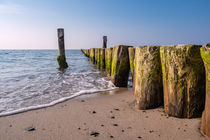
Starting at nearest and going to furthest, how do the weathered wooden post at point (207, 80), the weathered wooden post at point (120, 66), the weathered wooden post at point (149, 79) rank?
1. the weathered wooden post at point (207, 80)
2. the weathered wooden post at point (149, 79)
3. the weathered wooden post at point (120, 66)

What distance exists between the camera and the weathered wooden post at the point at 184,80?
2158 millimetres

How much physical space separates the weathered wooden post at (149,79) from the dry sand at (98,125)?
187 mm

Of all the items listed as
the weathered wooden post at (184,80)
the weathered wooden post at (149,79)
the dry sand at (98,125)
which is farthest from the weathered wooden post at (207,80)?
the weathered wooden post at (149,79)

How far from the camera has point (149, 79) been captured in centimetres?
278

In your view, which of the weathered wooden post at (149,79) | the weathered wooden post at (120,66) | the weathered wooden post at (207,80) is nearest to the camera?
the weathered wooden post at (207,80)

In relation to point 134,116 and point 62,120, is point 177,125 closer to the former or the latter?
point 134,116

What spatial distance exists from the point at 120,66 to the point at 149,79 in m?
2.31

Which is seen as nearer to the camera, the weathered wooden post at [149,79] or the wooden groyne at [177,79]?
the wooden groyne at [177,79]

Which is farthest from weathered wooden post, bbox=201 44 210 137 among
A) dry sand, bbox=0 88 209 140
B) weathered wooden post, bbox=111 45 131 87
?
weathered wooden post, bbox=111 45 131 87

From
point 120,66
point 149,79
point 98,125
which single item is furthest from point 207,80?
point 120,66

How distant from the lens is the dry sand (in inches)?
81.4

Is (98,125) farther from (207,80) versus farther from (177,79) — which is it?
(207,80)

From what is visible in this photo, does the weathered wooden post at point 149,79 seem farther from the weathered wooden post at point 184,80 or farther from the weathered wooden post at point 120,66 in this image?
the weathered wooden post at point 120,66

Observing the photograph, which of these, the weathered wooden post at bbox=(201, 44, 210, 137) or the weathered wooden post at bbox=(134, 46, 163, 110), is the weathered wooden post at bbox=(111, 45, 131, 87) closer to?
the weathered wooden post at bbox=(134, 46, 163, 110)
